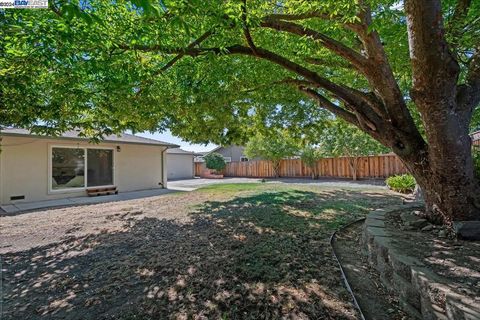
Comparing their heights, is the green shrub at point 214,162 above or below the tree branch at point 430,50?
below

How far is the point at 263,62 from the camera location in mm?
4863

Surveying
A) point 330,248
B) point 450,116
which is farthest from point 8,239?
point 450,116

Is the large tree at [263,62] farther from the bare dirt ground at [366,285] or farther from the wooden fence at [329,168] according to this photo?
the wooden fence at [329,168]

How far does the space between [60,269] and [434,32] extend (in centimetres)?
589

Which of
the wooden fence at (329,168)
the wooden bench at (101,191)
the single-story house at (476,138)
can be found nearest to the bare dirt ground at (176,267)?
the wooden bench at (101,191)

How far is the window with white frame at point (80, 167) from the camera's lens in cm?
953

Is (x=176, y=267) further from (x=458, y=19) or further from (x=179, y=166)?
(x=179, y=166)

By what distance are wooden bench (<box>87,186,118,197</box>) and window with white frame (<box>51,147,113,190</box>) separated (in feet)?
1.04

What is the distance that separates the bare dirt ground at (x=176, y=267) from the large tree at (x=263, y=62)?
214 centimetres

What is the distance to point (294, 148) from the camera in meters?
18.8

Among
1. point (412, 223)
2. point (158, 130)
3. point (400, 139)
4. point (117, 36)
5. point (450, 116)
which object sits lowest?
point (412, 223)

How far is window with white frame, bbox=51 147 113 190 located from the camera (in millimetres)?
9531

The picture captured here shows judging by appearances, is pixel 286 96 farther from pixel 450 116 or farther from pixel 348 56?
pixel 450 116

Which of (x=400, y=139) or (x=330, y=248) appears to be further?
(x=330, y=248)
